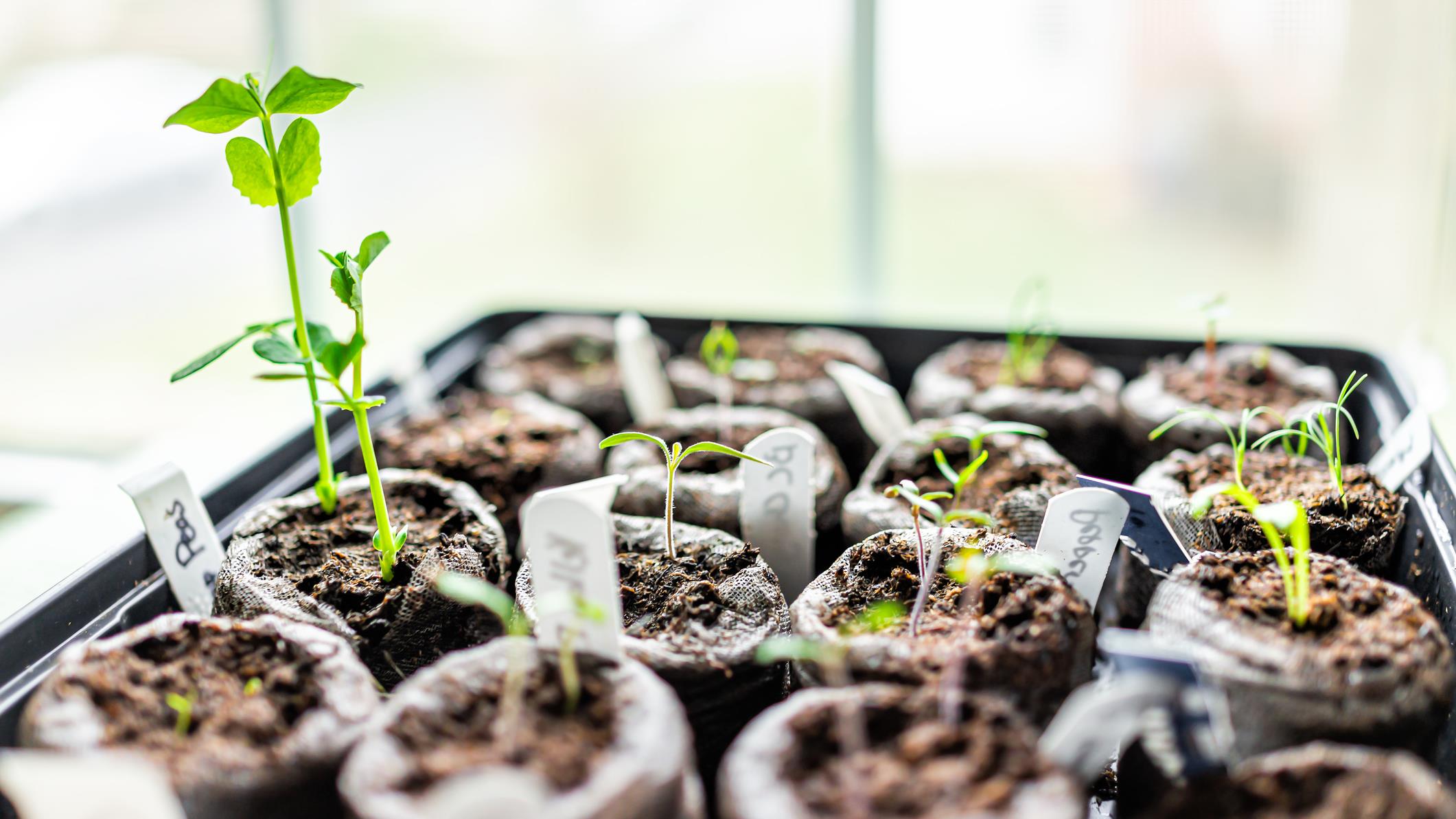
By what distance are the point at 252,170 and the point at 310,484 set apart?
0.54 m

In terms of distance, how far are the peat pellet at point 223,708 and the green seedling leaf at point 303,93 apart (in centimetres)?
55

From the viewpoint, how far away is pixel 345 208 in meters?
4.79

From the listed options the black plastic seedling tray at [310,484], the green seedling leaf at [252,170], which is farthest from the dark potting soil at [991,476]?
the green seedling leaf at [252,170]

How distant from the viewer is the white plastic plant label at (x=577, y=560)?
106 cm

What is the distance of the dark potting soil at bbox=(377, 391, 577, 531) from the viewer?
167 centimetres

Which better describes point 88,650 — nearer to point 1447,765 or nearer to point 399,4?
point 1447,765

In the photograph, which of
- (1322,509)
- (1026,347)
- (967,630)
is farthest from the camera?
(1026,347)

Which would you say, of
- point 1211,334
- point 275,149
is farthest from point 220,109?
point 1211,334

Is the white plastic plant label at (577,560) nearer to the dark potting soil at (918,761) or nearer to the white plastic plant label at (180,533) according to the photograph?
the dark potting soil at (918,761)

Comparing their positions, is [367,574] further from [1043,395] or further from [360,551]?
[1043,395]

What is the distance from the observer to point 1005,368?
6.58 feet

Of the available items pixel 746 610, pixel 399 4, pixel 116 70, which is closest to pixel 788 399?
pixel 746 610

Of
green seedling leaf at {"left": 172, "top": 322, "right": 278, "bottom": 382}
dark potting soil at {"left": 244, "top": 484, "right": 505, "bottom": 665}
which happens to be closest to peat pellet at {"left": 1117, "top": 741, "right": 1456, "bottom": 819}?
dark potting soil at {"left": 244, "top": 484, "right": 505, "bottom": 665}

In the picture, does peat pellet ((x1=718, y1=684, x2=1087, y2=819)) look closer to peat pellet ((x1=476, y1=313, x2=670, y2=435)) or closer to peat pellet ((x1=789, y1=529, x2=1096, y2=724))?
peat pellet ((x1=789, y1=529, x2=1096, y2=724))
